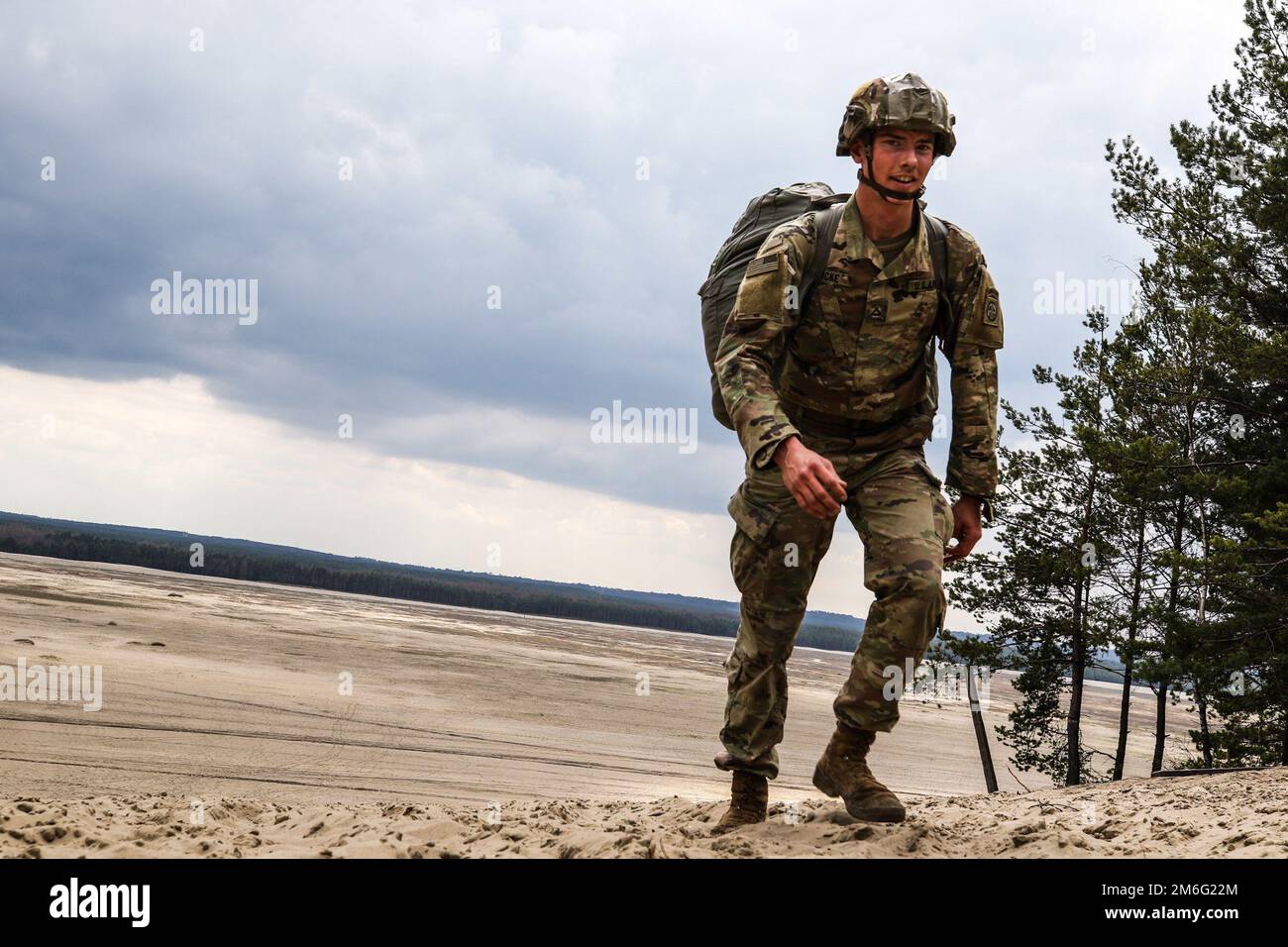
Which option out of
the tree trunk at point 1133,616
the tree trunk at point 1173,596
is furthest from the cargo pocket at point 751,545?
the tree trunk at point 1133,616

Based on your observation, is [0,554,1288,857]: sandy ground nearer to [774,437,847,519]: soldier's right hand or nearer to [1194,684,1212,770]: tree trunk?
[774,437,847,519]: soldier's right hand

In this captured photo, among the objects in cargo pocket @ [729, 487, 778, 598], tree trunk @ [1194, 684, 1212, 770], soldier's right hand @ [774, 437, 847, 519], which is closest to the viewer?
soldier's right hand @ [774, 437, 847, 519]

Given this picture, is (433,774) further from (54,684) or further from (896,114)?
(896,114)

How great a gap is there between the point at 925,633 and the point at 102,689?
37.9 ft

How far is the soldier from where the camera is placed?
163 inches

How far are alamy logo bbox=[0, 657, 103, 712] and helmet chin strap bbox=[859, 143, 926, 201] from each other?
9.86 meters

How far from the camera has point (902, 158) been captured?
4188 millimetres

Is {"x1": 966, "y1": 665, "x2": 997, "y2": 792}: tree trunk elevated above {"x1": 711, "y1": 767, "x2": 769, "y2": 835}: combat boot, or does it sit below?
below

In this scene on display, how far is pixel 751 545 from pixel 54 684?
1099 cm
